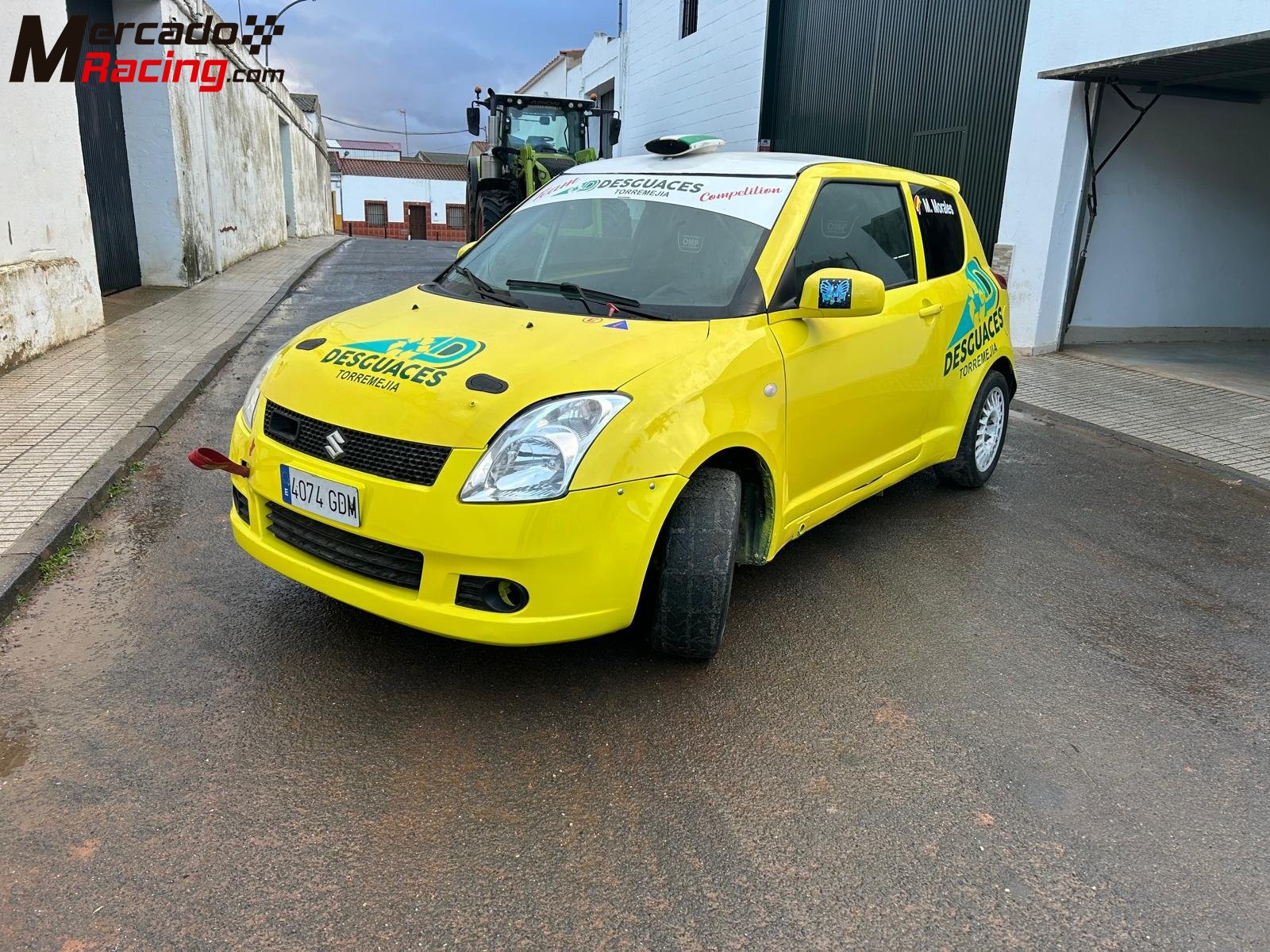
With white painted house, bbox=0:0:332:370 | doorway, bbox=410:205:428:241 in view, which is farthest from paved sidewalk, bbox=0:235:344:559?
doorway, bbox=410:205:428:241

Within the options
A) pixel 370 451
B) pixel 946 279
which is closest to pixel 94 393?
pixel 370 451

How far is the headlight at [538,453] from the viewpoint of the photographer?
2799mm

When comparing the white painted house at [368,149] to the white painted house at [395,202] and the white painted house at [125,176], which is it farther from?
the white painted house at [125,176]

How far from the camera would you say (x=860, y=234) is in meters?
4.29

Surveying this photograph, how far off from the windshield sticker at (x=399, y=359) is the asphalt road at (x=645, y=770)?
1.03 meters

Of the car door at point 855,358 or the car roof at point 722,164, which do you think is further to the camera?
the car roof at point 722,164

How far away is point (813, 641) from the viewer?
12.1 feet

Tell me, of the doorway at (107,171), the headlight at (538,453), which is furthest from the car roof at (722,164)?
the doorway at (107,171)

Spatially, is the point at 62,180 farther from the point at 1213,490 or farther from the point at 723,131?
the point at 723,131

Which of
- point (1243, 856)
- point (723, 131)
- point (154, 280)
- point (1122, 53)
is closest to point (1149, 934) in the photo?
point (1243, 856)

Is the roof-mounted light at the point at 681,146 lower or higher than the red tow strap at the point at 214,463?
higher

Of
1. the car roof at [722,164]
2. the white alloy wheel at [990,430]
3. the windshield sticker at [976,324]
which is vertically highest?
the car roof at [722,164]

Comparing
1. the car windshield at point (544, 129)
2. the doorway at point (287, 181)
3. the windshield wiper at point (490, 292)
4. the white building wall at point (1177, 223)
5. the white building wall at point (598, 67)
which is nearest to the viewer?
the windshield wiper at point (490, 292)

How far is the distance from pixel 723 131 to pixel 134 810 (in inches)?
767
